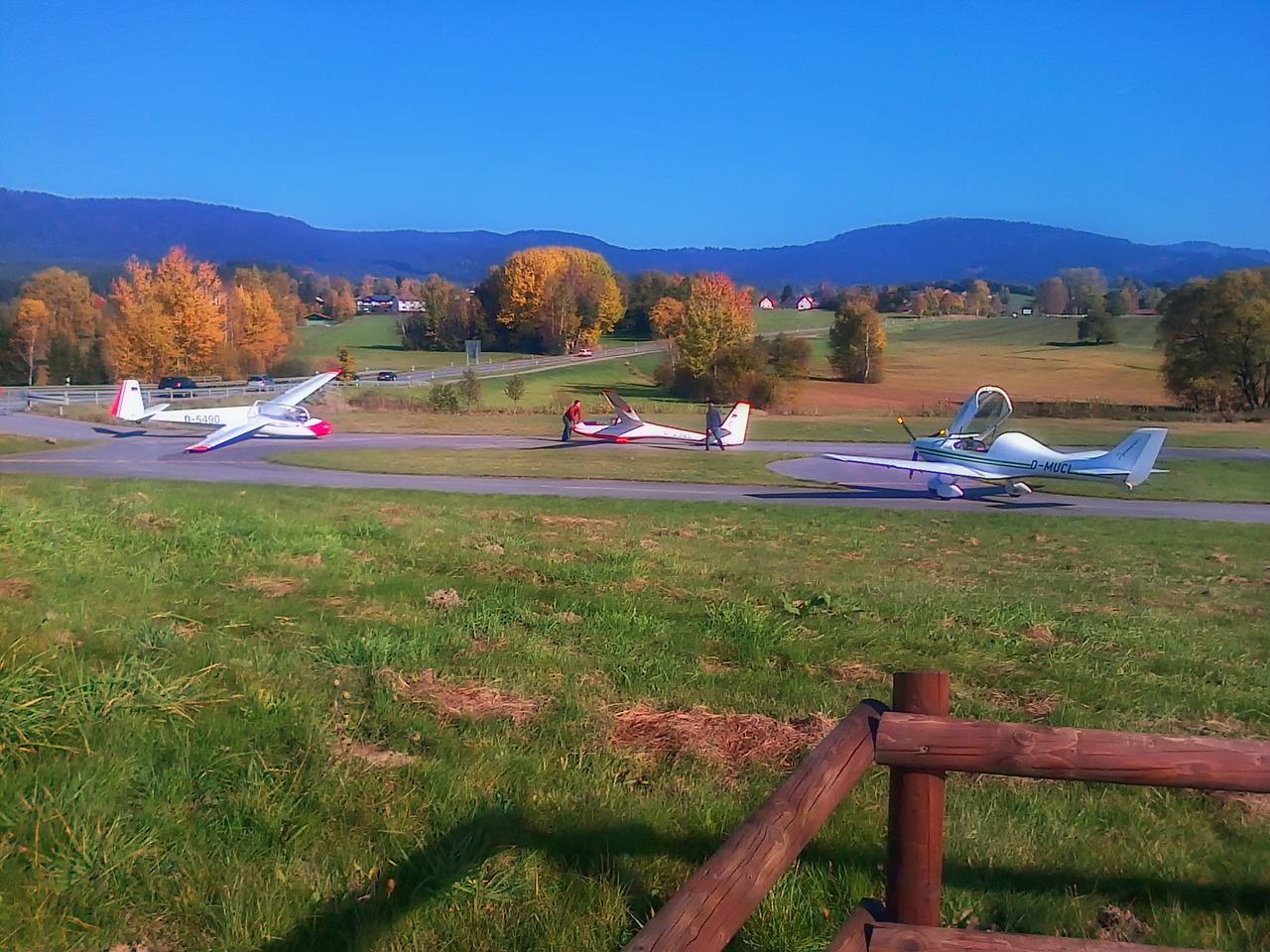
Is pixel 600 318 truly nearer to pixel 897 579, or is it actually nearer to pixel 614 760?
pixel 897 579

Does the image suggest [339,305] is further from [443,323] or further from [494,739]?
[494,739]

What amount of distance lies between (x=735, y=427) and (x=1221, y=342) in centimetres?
3462

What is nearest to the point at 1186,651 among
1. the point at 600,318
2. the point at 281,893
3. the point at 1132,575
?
the point at 1132,575

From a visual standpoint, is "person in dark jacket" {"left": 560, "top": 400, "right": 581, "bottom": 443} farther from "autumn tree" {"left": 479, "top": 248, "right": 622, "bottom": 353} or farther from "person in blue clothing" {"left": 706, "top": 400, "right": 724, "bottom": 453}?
"autumn tree" {"left": 479, "top": 248, "right": 622, "bottom": 353}

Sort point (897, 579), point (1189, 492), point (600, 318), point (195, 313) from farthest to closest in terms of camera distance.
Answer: point (600, 318) → point (195, 313) → point (1189, 492) → point (897, 579)

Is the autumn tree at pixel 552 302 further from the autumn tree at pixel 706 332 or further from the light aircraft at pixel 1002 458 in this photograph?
the light aircraft at pixel 1002 458

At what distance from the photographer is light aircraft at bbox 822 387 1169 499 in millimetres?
22062

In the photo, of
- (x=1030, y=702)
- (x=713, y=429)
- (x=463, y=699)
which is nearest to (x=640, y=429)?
(x=713, y=429)

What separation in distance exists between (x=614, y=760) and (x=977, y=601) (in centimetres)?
580

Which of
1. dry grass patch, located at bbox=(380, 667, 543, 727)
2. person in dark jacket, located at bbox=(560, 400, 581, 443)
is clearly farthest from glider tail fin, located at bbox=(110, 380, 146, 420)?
dry grass patch, located at bbox=(380, 667, 543, 727)

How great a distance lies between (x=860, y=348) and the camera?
7669 centimetres

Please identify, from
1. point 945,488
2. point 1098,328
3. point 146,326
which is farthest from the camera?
point 1098,328

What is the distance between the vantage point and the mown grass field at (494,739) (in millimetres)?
3506

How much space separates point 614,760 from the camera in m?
4.71
